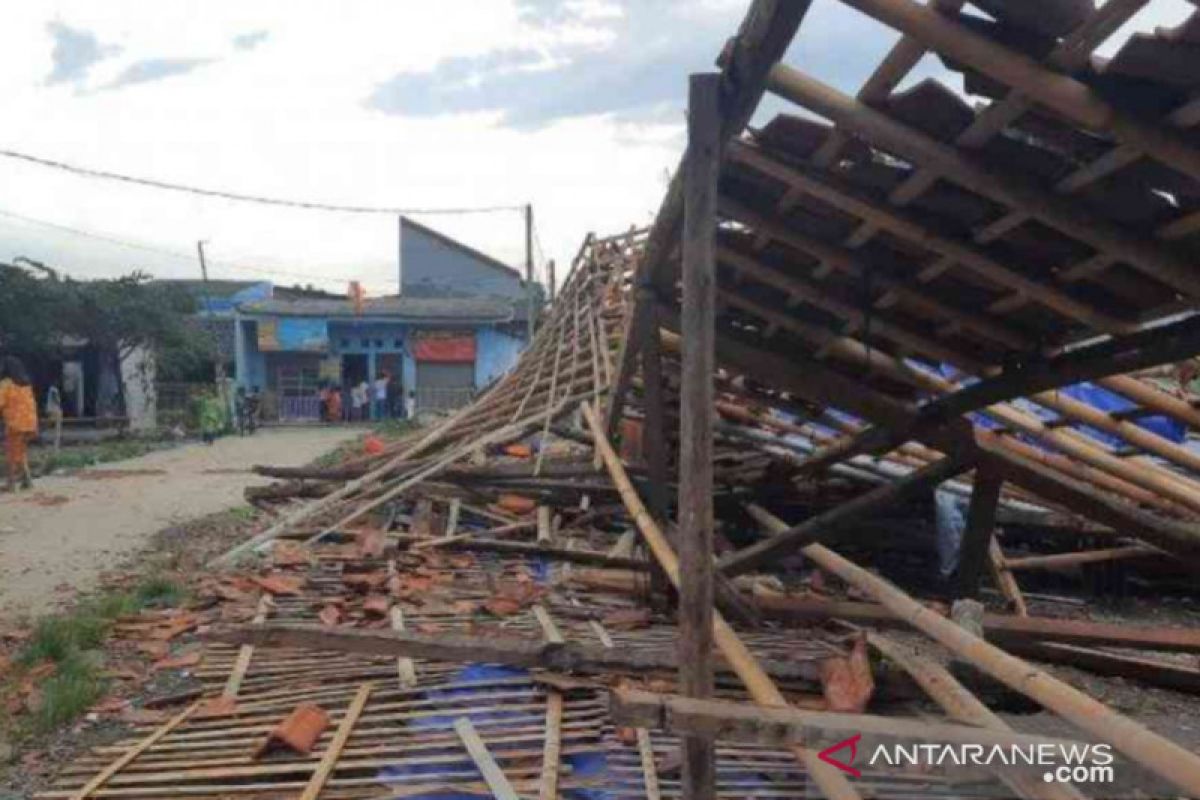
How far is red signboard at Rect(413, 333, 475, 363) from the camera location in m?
31.3

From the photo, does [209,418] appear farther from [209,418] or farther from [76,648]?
[76,648]

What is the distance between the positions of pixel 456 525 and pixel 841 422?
10.5 feet

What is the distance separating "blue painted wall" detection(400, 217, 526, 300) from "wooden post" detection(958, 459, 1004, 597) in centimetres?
3546

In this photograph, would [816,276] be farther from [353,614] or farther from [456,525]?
[456,525]

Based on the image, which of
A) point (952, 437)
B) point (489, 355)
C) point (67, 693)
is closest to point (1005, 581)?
point (952, 437)

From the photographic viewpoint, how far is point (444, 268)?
131ft

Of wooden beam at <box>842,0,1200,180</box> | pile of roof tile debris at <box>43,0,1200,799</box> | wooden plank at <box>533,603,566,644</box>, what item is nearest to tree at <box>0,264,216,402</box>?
pile of roof tile debris at <box>43,0,1200,799</box>

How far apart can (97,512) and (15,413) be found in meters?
2.74

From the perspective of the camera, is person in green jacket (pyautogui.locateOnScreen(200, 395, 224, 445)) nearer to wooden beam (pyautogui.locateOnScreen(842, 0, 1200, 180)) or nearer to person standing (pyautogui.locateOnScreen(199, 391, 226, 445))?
person standing (pyautogui.locateOnScreen(199, 391, 226, 445))

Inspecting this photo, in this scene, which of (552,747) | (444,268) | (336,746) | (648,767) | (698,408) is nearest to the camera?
(698,408)

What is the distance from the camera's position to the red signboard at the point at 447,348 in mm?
31312

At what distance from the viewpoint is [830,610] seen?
15.9ft

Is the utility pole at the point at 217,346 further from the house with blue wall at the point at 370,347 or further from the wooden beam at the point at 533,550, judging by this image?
the wooden beam at the point at 533,550

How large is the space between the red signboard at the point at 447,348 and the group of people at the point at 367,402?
1393 millimetres
